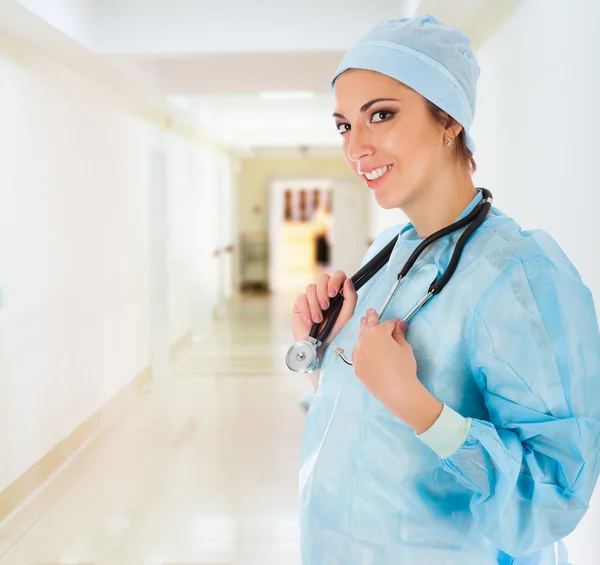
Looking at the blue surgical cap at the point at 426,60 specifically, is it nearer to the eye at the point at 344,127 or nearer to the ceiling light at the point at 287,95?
the eye at the point at 344,127

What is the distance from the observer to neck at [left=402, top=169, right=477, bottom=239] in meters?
1.10

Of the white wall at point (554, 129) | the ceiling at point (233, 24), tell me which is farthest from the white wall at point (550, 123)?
the ceiling at point (233, 24)

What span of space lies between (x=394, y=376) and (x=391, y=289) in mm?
251

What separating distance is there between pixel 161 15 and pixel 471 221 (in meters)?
3.03

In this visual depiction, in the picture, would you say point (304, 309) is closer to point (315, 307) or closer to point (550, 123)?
point (315, 307)

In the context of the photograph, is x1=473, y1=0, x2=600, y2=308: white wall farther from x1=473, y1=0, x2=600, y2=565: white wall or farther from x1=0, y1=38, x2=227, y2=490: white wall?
x1=0, y1=38, x2=227, y2=490: white wall

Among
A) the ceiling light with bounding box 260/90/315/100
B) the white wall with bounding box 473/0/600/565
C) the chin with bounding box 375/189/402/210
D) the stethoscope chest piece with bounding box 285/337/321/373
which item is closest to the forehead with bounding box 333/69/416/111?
the chin with bounding box 375/189/402/210

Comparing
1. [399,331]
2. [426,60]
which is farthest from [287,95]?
[399,331]

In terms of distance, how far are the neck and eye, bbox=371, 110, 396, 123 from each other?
0.13 meters

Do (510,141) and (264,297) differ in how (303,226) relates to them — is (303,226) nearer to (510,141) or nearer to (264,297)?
(264,297)

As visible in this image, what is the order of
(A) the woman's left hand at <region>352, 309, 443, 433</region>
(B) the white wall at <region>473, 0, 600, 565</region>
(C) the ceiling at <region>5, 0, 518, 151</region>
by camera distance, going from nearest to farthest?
(A) the woman's left hand at <region>352, 309, 443, 433</region> → (B) the white wall at <region>473, 0, 600, 565</region> → (C) the ceiling at <region>5, 0, 518, 151</region>

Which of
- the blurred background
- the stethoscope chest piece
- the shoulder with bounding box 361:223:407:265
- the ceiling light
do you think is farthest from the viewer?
the ceiling light

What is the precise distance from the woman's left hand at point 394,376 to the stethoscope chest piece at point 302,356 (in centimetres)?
19

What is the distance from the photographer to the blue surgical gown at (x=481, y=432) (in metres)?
0.95
